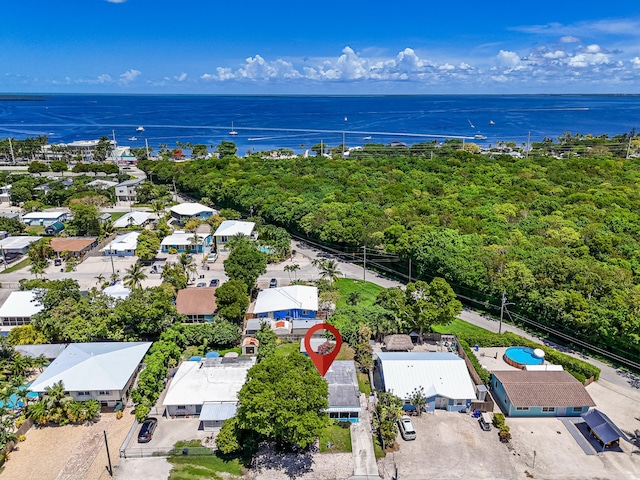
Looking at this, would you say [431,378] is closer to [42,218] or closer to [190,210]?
[190,210]

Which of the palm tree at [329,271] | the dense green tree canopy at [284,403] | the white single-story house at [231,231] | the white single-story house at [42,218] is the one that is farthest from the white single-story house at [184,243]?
the dense green tree canopy at [284,403]

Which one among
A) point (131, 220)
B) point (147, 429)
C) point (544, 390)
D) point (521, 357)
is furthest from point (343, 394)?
point (131, 220)

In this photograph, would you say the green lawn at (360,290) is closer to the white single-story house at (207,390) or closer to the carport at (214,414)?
the white single-story house at (207,390)

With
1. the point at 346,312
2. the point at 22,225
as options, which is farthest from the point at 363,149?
the point at 346,312

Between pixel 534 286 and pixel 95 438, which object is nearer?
pixel 95 438

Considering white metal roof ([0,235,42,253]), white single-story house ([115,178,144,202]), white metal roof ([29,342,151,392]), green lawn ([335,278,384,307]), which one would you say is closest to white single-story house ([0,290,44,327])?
white metal roof ([29,342,151,392])

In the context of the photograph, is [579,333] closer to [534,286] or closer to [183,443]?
[534,286]

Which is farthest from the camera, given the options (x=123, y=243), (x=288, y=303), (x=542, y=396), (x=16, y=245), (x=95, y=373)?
(x=123, y=243)
